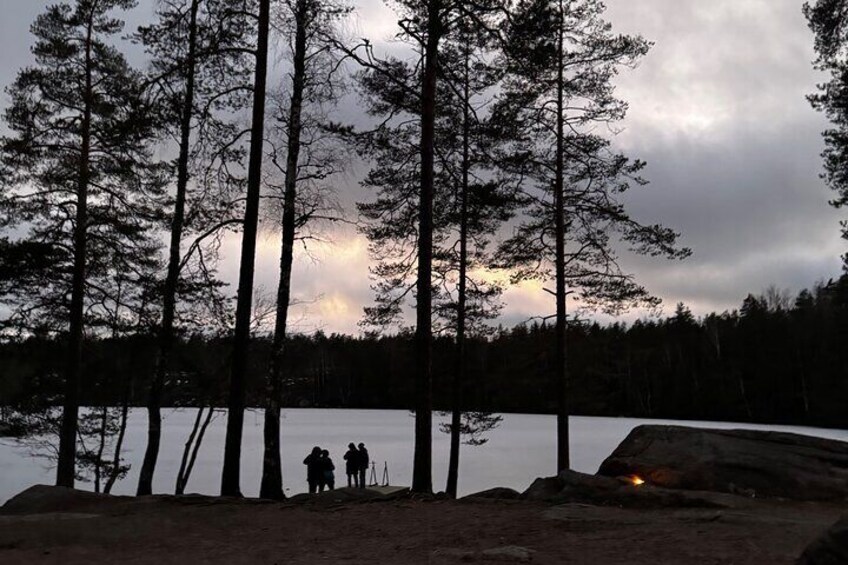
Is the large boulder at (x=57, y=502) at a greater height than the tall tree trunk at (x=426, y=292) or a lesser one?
lesser

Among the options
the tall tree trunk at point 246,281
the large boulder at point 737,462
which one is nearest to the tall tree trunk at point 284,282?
the tall tree trunk at point 246,281

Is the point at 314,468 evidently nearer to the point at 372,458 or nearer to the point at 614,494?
the point at 614,494

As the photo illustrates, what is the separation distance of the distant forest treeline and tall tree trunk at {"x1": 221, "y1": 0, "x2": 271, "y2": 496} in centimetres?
542

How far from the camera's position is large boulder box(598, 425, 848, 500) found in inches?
423

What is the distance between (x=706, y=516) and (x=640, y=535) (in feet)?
5.97

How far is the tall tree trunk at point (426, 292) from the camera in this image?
466 inches

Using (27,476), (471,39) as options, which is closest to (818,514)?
(471,39)

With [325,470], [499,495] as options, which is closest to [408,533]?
[499,495]

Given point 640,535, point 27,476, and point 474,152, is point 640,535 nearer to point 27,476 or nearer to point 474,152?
point 474,152

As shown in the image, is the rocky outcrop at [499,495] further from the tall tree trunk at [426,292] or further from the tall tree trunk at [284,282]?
the tall tree trunk at [284,282]

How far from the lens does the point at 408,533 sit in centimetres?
792

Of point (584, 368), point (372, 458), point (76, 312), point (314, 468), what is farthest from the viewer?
point (372, 458)

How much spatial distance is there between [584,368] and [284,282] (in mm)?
20827

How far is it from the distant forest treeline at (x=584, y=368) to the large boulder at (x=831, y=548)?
1406 cm
